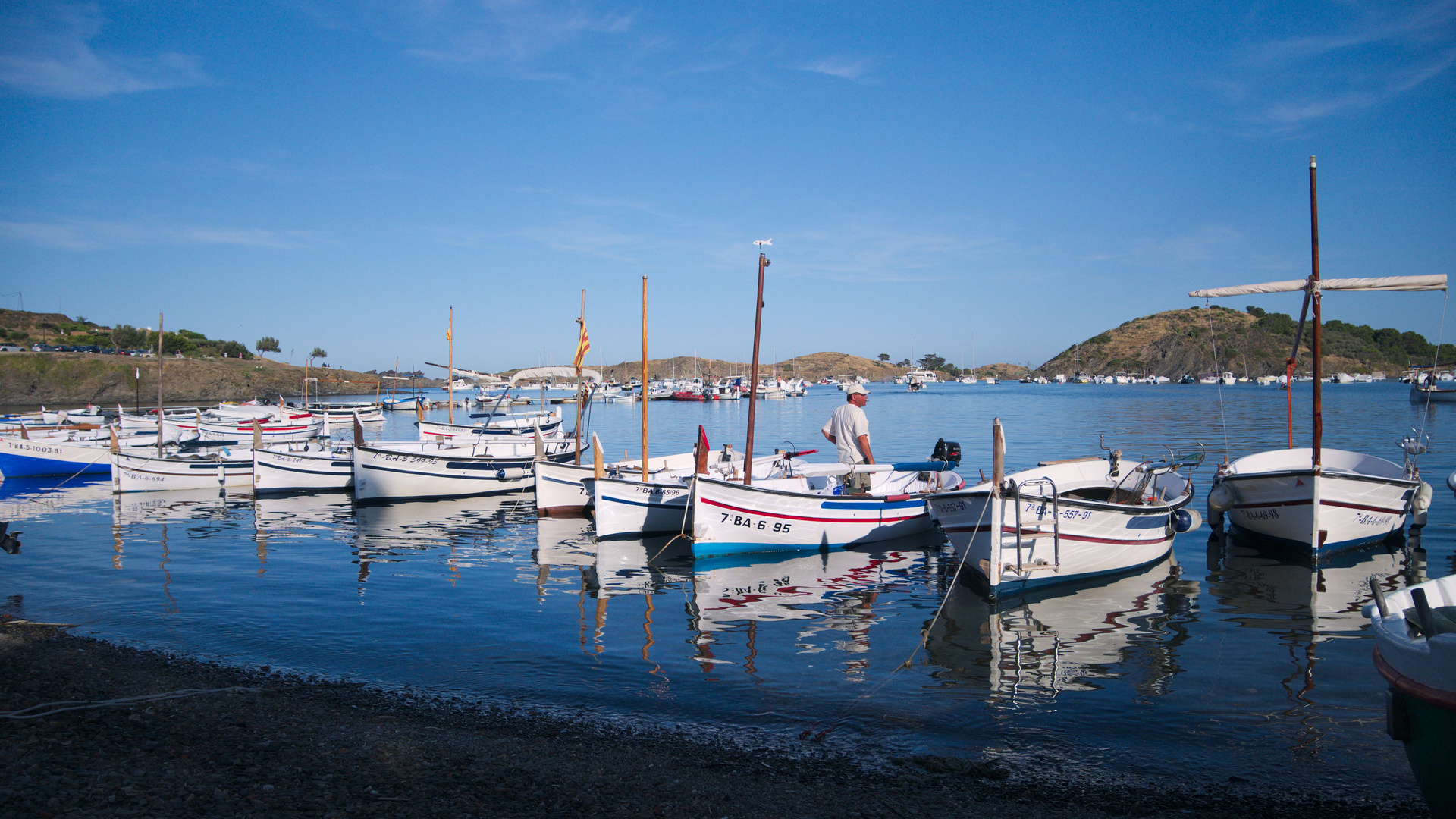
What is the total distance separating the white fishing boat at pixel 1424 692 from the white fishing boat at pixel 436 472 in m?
18.9

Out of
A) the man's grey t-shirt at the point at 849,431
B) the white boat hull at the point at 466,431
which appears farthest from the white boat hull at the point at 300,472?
the man's grey t-shirt at the point at 849,431

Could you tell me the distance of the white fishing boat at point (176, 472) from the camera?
79.9 feet

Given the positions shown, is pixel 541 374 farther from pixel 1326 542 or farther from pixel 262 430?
pixel 1326 542

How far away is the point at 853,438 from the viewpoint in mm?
15922

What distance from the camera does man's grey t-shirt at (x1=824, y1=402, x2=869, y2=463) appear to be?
15797 millimetres

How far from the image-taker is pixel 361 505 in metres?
22.9

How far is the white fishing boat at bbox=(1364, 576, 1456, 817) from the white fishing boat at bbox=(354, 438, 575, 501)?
62.0 feet

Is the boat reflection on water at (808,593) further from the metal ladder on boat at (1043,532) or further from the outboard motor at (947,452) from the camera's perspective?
the outboard motor at (947,452)

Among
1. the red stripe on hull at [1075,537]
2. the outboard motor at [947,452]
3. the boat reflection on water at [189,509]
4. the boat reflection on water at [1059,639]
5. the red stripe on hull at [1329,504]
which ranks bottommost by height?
the boat reflection on water at [189,509]

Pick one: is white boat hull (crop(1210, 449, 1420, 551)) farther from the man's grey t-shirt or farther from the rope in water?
the rope in water

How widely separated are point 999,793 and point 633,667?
172 inches

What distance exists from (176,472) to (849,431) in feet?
71.9

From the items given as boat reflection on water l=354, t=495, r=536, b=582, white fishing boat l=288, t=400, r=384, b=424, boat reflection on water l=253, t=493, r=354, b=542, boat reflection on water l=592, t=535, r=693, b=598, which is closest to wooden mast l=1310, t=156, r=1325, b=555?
boat reflection on water l=592, t=535, r=693, b=598

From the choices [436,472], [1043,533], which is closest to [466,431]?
[436,472]
